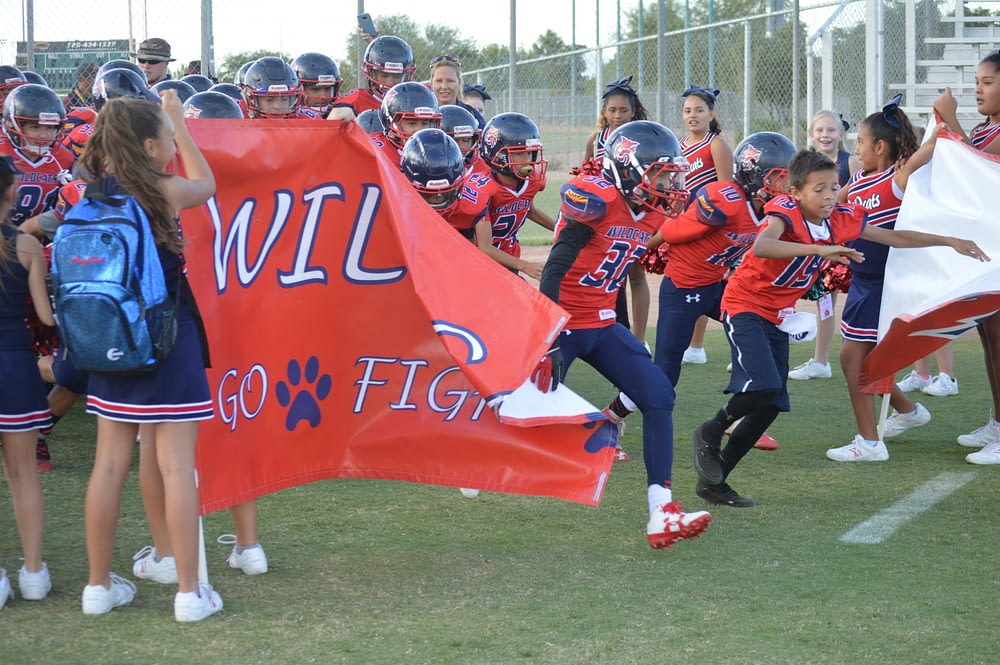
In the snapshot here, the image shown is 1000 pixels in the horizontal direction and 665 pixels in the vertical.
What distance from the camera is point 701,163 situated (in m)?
9.01

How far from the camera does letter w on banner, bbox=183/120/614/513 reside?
4.58 meters

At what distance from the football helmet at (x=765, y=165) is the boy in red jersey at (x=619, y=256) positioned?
0.89 meters

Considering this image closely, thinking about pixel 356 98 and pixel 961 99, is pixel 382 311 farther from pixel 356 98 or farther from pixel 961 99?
pixel 961 99

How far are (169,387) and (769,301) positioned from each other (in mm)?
3081

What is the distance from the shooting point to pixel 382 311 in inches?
200

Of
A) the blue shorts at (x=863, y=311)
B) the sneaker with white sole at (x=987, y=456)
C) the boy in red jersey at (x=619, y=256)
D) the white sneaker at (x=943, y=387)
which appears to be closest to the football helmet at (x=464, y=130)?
the boy in red jersey at (x=619, y=256)

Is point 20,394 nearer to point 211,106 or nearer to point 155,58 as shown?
point 211,106

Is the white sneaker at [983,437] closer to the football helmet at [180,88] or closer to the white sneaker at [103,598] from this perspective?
the white sneaker at [103,598]

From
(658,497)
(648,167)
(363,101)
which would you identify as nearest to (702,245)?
(648,167)

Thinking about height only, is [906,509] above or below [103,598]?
below

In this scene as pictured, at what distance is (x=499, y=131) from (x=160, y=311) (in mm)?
3266

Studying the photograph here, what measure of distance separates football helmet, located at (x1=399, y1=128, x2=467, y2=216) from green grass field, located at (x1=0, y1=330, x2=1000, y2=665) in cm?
148

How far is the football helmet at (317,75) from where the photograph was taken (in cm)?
872

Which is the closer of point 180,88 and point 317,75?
point 180,88
